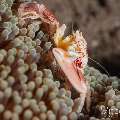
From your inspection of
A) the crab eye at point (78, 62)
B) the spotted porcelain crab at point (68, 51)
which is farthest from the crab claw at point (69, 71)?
the crab eye at point (78, 62)

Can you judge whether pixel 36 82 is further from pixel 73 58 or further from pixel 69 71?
pixel 73 58

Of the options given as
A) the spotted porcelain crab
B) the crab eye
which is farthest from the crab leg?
the crab eye

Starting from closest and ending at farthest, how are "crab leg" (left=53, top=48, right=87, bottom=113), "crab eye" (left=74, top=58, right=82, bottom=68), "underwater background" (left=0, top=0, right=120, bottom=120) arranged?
"underwater background" (left=0, top=0, right=120, bottom=120)
"crab leg" (left=53, top=48, right=87, bottom=113)
"crab eye" (left=74, top=58, right=82, bottom=68)

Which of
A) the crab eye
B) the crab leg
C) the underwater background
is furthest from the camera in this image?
the crab eye

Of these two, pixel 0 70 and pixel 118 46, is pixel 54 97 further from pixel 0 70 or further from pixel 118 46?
pixel 118 46

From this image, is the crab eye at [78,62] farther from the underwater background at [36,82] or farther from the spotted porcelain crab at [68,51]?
the underwater background at [36,82]

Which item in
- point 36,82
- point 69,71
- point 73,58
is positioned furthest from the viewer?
Result: point 73,58

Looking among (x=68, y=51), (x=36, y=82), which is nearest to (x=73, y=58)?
(x=68, y=51)

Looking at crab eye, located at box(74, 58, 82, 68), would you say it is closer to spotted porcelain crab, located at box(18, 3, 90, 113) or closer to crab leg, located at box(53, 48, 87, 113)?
spotted porcelain crab, located at box(18, 3, 90, 113)
